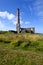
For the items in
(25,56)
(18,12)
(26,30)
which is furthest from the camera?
(18,12)

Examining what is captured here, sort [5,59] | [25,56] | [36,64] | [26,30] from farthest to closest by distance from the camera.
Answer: [26,30], [25,56], [5,59], [36,64]

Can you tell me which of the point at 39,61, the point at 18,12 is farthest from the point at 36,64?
the point at 18,12

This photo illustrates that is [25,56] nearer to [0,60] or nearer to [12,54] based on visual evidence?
[12,54]

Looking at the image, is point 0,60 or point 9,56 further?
point 9,56

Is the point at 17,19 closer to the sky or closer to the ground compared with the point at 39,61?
closer to the sky

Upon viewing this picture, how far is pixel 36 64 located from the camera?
60.3 ft

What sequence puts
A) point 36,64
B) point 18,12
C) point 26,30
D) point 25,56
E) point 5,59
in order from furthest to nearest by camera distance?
point 18,12, point 26,30, point 25,56, point 5,59, point 36,64

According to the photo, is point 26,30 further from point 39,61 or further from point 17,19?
point 39,61

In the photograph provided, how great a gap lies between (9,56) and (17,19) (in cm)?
6057

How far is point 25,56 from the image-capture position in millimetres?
21078

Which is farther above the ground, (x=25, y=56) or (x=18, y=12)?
(x=18, y=12)

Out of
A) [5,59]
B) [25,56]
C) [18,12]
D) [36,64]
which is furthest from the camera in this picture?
[18,12]

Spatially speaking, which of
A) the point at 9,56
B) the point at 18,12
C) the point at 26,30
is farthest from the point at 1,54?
the point at 18,12

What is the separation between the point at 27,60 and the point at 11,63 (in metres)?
2.14
